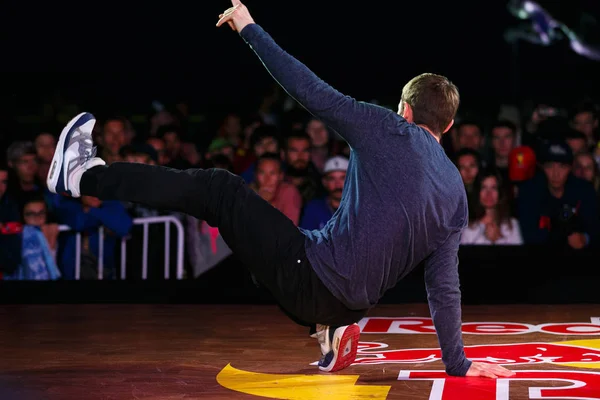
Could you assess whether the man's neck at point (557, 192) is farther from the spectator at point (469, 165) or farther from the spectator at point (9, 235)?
the spectator at point (9, 235)

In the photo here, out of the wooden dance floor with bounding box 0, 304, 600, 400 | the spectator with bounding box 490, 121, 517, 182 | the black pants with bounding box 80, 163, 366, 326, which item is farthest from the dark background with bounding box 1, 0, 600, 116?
the black pants with bounding box 80, 163, 366, 326

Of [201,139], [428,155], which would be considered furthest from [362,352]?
[201,139]

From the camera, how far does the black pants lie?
3566mm

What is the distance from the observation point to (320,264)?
3.59 metres

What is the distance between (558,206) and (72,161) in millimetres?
3700

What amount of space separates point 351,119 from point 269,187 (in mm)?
3047

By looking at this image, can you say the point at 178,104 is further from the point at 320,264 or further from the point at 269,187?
the point at 320,264

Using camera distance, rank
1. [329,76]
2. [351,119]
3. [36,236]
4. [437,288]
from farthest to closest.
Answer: [329,76], [36,236], [437,288], [351,119]

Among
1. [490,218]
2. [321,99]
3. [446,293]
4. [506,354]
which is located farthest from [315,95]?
[490,218]

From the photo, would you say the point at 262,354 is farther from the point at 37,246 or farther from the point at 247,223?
the point at 37,246

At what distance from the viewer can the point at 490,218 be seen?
6434 mm

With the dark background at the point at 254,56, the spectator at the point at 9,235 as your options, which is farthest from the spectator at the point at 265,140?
the dark background at the point at 254,56

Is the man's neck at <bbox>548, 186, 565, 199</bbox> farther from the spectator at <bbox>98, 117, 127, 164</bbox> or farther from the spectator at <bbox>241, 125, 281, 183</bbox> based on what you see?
the spectator at <bbox>98, 117, 127, 164</bbox>

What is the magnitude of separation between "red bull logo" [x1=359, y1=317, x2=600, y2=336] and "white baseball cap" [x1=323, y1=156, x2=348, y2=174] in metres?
1.28
